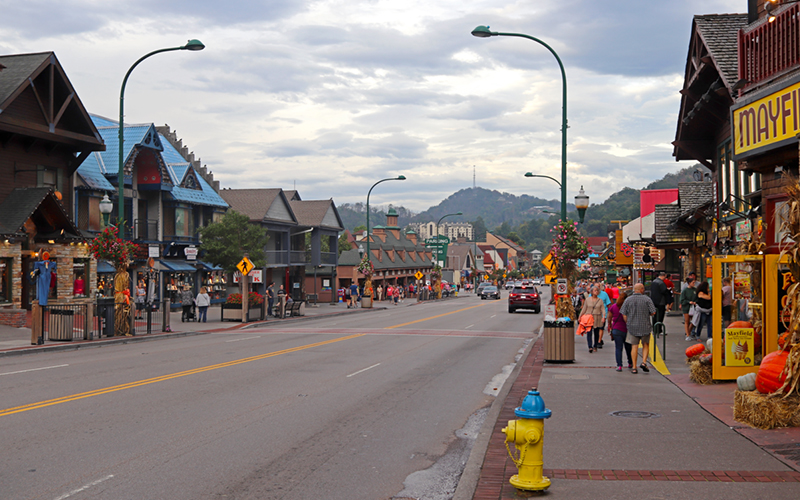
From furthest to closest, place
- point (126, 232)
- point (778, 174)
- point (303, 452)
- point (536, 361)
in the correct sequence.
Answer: point (126, 232)
point (536, 361)
point (778, 174)
point (303, 452)

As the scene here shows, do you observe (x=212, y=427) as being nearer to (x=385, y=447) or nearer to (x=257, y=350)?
(x=385, y=447)

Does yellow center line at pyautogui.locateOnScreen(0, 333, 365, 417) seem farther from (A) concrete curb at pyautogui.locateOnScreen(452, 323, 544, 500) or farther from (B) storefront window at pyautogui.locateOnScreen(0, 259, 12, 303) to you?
(B) storefront window at pyautogui.locateOnScreen(0, 259, 12, 303)

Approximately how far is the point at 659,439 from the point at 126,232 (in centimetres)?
3455

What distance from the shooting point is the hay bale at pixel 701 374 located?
40.1ft

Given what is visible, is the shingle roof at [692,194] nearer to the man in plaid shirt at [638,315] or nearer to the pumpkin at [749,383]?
the man in plaid shirt at [638,315]

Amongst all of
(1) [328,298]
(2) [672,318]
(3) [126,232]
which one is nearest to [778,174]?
(2) [672,318]

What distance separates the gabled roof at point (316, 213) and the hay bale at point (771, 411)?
4964 cm

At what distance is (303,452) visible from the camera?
26.0 ft

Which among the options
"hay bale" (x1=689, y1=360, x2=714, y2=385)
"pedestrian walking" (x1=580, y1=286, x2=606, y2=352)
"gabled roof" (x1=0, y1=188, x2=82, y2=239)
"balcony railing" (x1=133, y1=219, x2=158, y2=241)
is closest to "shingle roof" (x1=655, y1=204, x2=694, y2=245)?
"pedestrian walking" (x1=580, y1=286, x2=606, y2=352)

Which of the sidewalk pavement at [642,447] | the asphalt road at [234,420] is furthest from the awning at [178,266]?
the sidewalk pavement at [642,447]

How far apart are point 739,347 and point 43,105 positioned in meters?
28.2

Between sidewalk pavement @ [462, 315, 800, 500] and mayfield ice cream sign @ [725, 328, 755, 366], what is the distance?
0.47 metres

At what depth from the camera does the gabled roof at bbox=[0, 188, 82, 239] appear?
26.4 meters

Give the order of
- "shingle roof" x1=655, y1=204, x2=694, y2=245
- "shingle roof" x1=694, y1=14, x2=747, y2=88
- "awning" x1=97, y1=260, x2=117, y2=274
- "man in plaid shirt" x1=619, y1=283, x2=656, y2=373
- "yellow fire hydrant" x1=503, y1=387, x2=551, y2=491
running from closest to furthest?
1. "yellow fire hydrant" x1=503, y1=387, x2=551, y2=491
2. "man in plaid shirt" x1=619, y1=283, x2=656, y2=373
3. "shingle roof" x1=694, y1=14, x2=747, y2=88
4. "shingle roof" x1=655, y1=204, x2=694, y2=245
5. "awning" x1=97, y1=260, x2=117, y2=274
